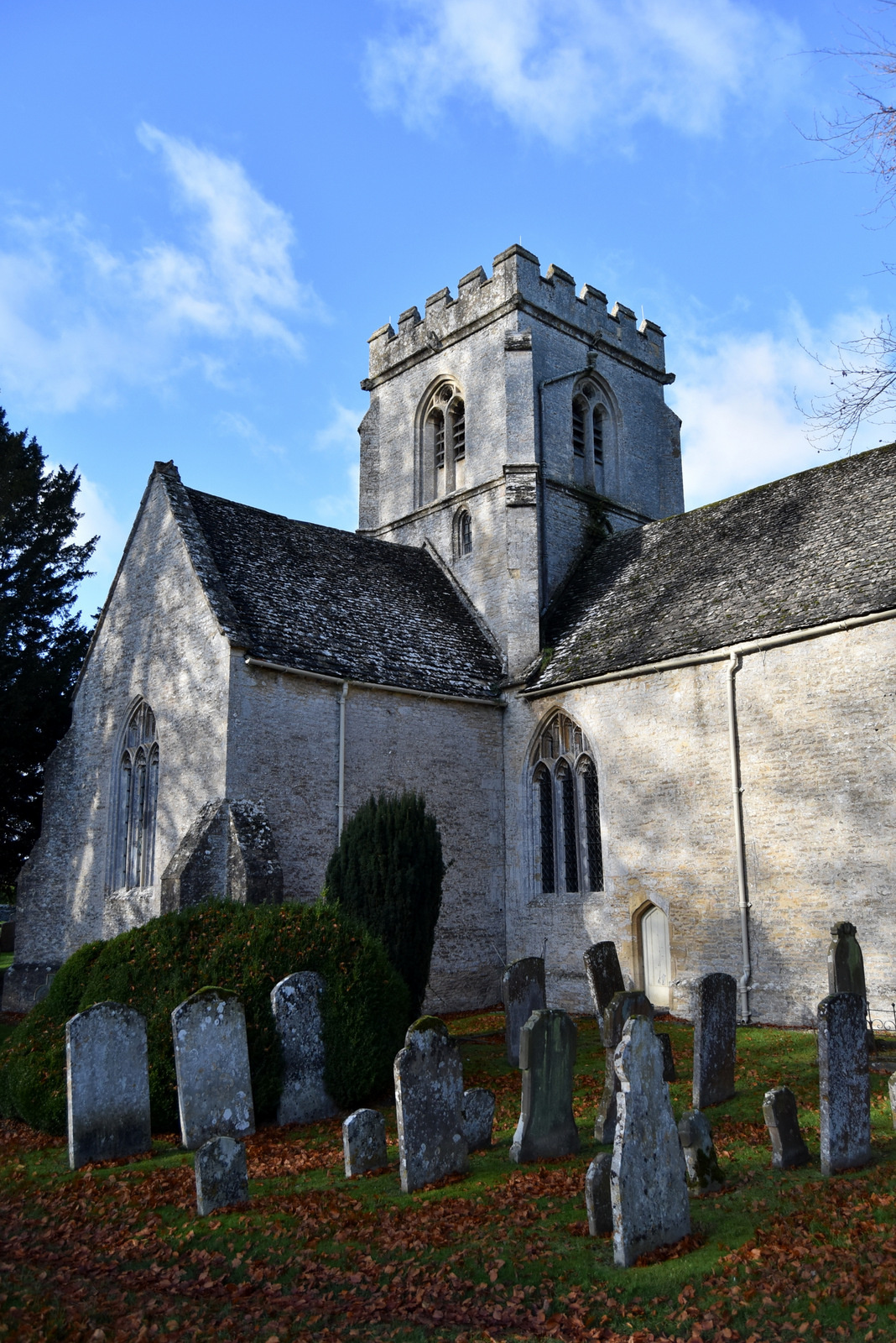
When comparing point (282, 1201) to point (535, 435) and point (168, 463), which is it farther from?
point (535, 435)

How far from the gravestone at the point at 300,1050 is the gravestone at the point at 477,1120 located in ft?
7.47

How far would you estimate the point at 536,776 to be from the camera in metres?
19.7

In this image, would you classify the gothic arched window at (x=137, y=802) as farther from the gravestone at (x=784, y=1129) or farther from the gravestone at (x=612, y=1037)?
the gravestone at (x=784, y=1129)

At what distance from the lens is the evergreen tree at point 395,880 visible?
14.2 metres

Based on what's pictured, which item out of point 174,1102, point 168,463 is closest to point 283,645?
point 168,463

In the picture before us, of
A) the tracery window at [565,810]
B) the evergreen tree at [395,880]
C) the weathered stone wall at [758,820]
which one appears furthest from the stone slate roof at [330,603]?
the evergreen tree at [395,880]

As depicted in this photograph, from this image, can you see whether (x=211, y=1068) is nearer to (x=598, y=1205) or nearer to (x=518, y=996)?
(x=598, y=1205)

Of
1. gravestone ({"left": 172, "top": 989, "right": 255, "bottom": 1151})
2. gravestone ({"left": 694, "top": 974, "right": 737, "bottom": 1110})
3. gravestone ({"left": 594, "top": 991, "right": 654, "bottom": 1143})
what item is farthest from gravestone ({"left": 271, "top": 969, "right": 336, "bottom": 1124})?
gravestone ({"left": 694, "top": 974, "right": 737, "bottom": 1110})

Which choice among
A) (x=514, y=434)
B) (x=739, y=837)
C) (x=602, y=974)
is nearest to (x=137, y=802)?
(x=602, y=974)

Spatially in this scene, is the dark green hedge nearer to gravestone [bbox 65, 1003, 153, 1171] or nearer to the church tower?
gravestone [bbox 65, 1003, 153, 1171]

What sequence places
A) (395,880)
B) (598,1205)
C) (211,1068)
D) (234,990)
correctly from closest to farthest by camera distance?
(598,1205), (211,1068), (234,990), (395,880)

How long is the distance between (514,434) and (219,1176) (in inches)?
704

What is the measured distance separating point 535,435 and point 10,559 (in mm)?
15030

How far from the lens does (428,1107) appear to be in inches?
316
